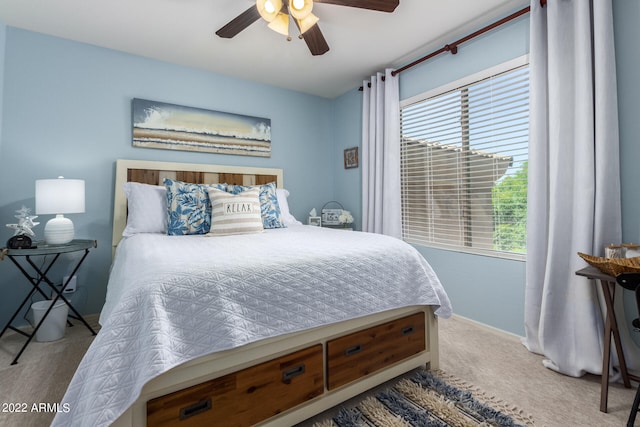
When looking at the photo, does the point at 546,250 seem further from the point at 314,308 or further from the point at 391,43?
the point at 391,43

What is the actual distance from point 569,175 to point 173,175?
3.23 m

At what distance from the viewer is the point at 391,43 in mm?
2730

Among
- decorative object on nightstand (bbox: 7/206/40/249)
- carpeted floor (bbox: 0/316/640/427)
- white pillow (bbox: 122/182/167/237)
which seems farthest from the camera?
white pillow (bbox: 122/182/167/237)

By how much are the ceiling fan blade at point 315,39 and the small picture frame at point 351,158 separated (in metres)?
1.57

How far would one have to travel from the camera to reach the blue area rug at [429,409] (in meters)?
1.38

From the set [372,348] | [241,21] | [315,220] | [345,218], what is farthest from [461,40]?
[372,348]

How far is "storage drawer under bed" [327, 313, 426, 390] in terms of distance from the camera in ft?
4.85

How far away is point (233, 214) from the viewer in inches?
88.7

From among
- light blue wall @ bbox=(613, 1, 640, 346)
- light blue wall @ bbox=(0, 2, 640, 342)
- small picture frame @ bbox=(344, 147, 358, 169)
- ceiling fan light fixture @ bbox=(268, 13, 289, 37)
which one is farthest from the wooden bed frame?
small picture frame @ bbox=(344, 147, 358, 169)

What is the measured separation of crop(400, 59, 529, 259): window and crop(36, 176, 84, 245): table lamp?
290cm

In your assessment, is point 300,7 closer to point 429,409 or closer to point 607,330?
point 429,409

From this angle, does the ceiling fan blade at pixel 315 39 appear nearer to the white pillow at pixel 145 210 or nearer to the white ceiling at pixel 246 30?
the white ceiling at pixel 246 30

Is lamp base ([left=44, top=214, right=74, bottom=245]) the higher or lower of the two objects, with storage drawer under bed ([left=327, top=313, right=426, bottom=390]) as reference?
higher

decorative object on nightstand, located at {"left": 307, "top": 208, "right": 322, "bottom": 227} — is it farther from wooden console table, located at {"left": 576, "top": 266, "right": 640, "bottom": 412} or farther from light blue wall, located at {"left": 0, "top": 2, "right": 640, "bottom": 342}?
wooden console table, located at {"left": 576, "top": 266, "right": 640, "bottom": 412}
